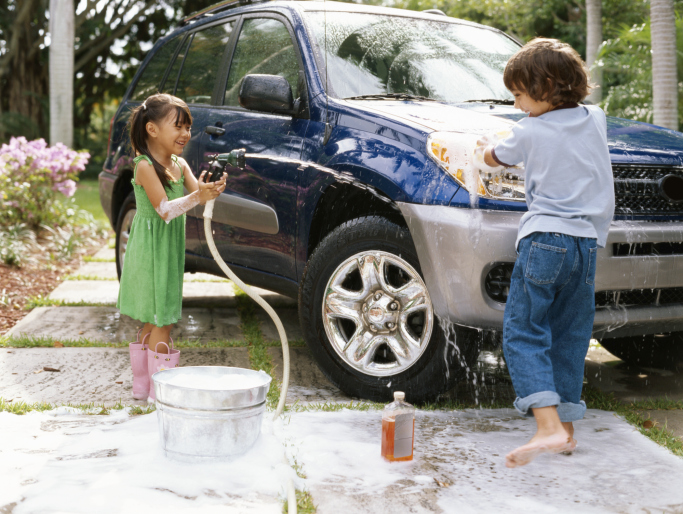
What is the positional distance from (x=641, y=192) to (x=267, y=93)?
175 centimetres

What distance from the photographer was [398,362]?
3.46 m

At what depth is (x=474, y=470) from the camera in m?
2.79

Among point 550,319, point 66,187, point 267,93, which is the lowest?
point 550,319

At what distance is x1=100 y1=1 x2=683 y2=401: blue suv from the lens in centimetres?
312

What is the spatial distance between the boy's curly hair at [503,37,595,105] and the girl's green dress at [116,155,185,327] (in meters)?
1.64

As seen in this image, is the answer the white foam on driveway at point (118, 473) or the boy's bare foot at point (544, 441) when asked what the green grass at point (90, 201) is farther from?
the boy's bare foot at point (544, 441)

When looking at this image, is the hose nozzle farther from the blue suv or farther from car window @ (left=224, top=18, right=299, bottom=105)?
car window @ (left=224, top=18, right=299, bottom=105)

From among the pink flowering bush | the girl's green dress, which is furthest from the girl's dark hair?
the pink flowering bush

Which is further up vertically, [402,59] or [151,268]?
[402,59]

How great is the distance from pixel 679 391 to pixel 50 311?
387 cm

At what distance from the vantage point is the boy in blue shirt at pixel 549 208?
2.72m

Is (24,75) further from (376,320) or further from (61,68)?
(376,320)

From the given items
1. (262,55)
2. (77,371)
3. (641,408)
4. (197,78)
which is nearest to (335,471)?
(641,408)

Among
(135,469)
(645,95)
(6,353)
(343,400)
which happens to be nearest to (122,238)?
(6,353)
